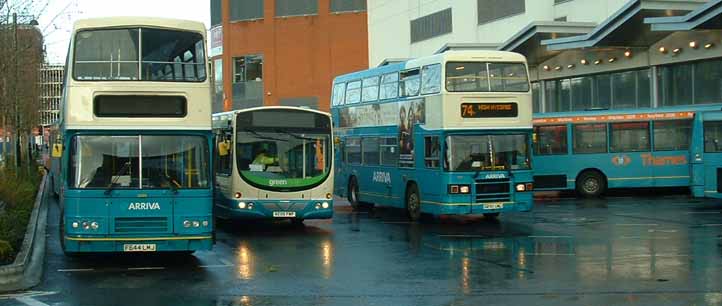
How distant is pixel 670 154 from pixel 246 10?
4416 cm

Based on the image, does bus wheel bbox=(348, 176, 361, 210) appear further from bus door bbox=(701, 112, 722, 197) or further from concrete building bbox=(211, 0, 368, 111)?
concrete building bbox=(211, 0, 368, 111)

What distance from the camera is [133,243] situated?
14281 millimetres

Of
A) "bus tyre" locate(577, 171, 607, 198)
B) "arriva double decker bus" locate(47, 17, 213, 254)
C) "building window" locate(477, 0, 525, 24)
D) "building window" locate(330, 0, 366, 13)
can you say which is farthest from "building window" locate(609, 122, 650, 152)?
"building window" locate(330, 0, 366, 13)

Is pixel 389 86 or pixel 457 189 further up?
pixel 389 86

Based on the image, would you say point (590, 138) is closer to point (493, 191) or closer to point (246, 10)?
point (493, 191)

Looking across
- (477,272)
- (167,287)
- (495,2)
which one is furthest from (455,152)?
(495,2)

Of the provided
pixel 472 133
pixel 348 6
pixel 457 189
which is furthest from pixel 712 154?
pixel 348 6

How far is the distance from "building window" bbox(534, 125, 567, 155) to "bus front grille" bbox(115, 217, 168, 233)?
19078 mm

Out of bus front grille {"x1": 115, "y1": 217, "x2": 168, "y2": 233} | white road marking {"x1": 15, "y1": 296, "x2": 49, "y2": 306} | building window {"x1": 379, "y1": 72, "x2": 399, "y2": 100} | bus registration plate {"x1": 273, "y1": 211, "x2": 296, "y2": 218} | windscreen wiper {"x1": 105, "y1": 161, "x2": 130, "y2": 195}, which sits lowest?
white road marking {"x1": 15, "y1": 296, "x2": 49, "y2": 306}

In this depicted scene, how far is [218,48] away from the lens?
237ft

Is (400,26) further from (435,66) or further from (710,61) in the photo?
(435,66)

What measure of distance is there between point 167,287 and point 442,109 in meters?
9.85

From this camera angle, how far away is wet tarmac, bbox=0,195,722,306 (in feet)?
38.7

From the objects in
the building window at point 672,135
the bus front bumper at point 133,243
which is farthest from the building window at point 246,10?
the bus front bumper at point 133,243
